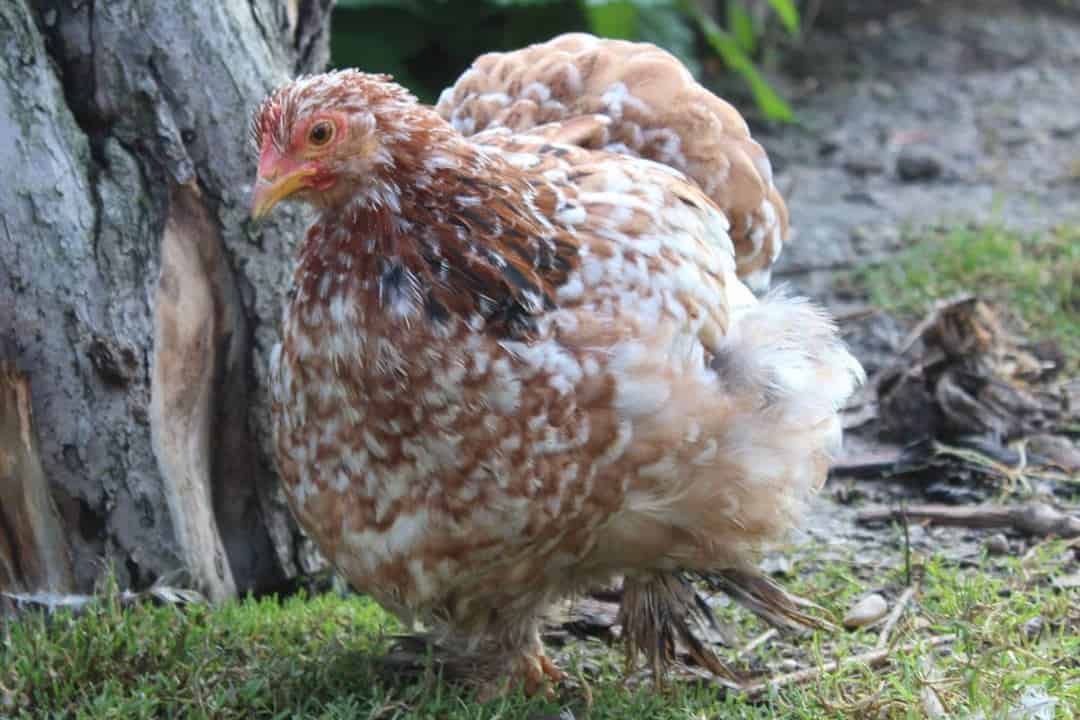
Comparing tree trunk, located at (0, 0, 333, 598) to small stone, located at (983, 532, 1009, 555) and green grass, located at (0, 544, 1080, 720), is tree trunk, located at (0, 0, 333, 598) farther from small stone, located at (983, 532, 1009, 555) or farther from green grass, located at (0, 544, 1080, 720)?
small stone, located at (983, 532, 1009, 555)

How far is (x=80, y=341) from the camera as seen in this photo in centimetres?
314

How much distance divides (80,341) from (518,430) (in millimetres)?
1116

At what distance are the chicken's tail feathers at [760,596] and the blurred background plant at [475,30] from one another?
349 cm

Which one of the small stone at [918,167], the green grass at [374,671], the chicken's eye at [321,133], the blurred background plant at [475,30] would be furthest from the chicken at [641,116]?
the small stone at [918,167]

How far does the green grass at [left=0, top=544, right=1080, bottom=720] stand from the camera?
9.23 feet

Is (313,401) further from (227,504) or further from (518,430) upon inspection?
(227,504)

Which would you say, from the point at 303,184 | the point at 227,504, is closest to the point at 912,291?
the point at 227,504

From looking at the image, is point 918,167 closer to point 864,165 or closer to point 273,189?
point 864,165

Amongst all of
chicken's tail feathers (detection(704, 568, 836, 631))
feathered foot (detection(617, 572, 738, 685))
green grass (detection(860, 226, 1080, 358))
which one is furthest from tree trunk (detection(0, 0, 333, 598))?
green grass (detection(860, 226, 1080, 358))

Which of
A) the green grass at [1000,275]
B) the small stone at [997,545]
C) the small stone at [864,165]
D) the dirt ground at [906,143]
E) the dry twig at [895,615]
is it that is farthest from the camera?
the small stone at [864,165]

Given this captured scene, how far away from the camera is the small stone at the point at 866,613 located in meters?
3.36

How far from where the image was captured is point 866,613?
3369mm

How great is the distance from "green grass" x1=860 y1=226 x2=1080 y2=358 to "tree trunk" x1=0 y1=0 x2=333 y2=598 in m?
2.61

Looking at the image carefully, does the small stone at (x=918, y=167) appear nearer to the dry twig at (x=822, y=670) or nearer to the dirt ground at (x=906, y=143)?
the dirt ground at (x=906, y=143)
